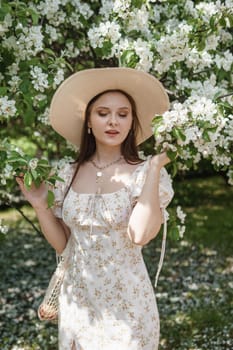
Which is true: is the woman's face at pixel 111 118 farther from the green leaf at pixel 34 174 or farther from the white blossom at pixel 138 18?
the white blossom at pixel 138 18

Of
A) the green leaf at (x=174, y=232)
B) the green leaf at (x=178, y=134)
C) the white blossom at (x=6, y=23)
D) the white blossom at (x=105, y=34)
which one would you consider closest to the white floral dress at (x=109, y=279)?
the green leaf at (x=178, y=134)

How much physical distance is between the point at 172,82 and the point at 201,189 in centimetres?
872

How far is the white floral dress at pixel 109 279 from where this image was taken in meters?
2.77

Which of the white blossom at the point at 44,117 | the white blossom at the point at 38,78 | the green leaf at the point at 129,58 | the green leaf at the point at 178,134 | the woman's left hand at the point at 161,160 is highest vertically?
the green leaf at the point at 129,58

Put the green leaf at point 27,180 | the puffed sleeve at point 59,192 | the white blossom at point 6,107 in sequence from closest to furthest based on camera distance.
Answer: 1. the green leaf at point 27,180
2. the puffed sleeve at point 59,192
3. the white blossom at point 6,107

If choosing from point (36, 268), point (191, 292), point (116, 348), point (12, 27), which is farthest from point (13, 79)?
point (36, 268)

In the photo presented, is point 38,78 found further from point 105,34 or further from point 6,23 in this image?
point 105,34

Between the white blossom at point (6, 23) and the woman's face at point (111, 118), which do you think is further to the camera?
the white blossom at point (6, 23)

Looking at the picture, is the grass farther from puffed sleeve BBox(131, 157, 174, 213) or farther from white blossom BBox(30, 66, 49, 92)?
puffed sleeve BBox(131, 157, 174, 213)

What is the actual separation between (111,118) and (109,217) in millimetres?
418

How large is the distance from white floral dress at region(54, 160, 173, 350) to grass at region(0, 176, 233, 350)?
6.97ft

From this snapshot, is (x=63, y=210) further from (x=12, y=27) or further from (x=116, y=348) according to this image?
(x=12, y=27)

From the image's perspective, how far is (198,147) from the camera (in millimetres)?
2914

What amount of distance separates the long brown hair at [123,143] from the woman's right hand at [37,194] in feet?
0.35
